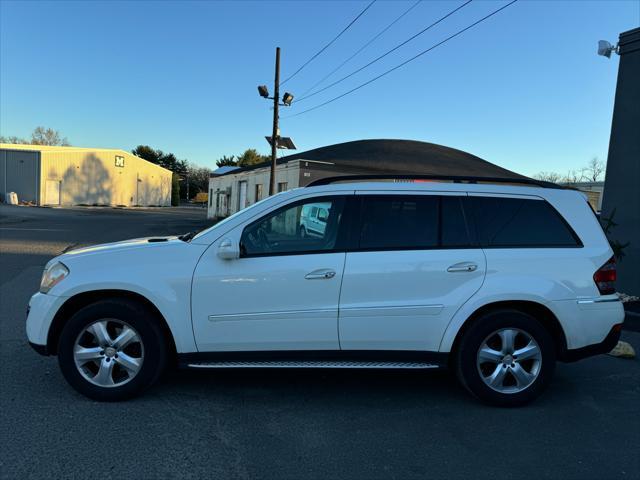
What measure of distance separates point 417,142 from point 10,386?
32501mm

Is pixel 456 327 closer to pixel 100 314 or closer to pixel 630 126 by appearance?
pixel 100 314

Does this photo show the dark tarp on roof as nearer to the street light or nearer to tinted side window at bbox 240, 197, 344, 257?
the street light

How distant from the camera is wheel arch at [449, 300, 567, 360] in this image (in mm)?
3885

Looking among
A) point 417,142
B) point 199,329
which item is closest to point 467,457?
point 199,329

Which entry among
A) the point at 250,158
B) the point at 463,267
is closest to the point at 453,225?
the point at 463,267

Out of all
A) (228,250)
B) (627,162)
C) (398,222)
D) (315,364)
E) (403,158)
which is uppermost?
(403,158)

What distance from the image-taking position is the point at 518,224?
13.2ft

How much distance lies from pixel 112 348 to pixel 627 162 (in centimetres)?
860

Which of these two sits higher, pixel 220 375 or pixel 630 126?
pixel 630 126

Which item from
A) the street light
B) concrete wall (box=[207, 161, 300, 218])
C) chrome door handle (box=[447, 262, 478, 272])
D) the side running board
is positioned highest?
the street light

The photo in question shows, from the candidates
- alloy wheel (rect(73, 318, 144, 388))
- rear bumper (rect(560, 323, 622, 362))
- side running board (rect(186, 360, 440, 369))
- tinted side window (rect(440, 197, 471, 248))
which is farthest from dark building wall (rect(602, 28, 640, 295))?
alloy wheel (rect(73, 318, 144, 388))

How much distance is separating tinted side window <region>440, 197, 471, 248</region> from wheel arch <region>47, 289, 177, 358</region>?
232 cm

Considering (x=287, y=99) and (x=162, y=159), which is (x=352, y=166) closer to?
(x=287, y=99)

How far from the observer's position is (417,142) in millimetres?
34000
